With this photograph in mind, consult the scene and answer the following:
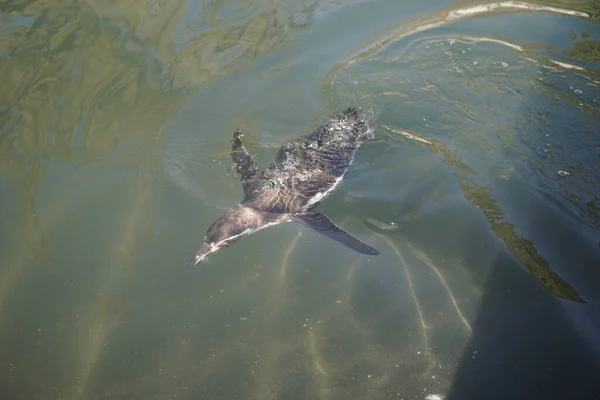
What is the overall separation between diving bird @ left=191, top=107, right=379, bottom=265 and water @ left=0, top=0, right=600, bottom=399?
0.69 ft

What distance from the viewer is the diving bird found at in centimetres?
511

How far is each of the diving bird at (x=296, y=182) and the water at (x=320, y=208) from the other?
21cm

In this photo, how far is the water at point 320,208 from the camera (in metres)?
4.26

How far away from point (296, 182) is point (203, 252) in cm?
161

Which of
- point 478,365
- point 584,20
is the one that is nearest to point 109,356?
point 478,365

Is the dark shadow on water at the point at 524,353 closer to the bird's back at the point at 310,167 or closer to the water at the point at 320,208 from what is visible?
the water at the point at 320,208

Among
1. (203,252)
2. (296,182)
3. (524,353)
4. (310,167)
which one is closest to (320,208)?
(296,182)

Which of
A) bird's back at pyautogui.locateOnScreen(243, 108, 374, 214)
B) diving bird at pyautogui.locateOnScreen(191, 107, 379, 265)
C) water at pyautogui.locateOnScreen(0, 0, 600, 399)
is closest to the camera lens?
water at pyautogui.locateOnScreen(0, 0, 600, 399)

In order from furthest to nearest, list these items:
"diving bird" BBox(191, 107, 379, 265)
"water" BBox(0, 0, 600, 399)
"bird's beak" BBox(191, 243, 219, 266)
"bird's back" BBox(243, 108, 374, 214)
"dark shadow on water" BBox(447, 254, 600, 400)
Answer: "bird's back" BBox(243, 108, 374, 214)
"diving bird" BBox(191, 107, 379, 265)
"bird's beak" BBox(191, 243, 219, 266)
"water" BBox(0, 0, 600, 399)
"dark shadow on water" BBox(447, 254, 600, 400)

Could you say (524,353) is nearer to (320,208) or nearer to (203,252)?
(320,208)

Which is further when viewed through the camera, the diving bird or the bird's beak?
the diving bird

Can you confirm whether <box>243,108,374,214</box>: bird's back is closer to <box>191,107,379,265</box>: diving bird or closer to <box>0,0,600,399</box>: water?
<box>191,107,379,265</box>: diving bird

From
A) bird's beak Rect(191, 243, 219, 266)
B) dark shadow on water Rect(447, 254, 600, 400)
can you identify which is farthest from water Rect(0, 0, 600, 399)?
bird's beak Rect(191, 243, 219, 266)

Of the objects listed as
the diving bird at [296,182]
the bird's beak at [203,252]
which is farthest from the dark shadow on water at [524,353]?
the bird's beak at [203,252]
